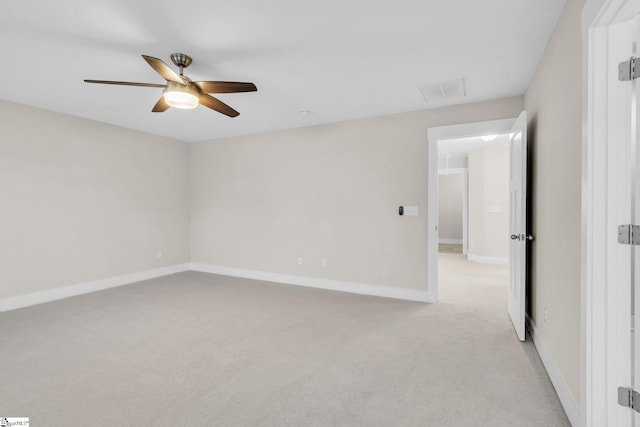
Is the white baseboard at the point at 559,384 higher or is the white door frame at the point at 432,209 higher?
the white door frame at the point at 432,209

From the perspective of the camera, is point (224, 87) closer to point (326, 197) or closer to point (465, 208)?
point (326, 197)

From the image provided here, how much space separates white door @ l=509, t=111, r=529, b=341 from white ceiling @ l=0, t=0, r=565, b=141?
64 centimetres

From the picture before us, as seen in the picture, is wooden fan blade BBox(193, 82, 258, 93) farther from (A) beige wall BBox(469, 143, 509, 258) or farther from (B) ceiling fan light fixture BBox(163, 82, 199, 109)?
(A) beige wall BBox(469, 143, 509, 258)

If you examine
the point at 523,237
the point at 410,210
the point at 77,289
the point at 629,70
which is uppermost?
the point at 629,70

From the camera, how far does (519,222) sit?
9.34ft

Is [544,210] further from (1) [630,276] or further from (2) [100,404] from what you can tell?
(2) [100,404]

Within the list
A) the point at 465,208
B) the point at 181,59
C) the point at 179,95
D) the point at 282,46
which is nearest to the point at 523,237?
the point at 282,46

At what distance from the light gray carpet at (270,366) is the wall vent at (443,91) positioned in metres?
2.48

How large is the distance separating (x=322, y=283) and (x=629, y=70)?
13.2ft

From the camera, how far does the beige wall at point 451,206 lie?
32.4 ft

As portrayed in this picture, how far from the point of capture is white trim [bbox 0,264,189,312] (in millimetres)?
3816

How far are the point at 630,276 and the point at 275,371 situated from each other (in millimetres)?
2176

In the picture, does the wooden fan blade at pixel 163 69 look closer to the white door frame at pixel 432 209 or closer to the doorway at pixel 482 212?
the white door frame at pixel 432 209

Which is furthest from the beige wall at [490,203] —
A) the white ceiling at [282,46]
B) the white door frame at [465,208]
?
the white ceiling at [282,46]
